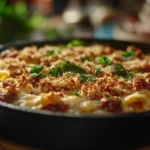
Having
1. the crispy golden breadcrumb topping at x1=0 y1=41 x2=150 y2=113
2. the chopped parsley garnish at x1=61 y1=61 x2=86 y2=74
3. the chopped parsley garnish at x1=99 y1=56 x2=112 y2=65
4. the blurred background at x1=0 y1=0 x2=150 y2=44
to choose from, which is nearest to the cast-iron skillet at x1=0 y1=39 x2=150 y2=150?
the crispy golden breadcrumb topping at x1=0 y1=41 x2=150 y2=113

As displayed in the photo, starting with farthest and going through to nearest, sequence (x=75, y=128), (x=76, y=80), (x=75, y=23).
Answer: (x=75, y=23)
(x=76, y=80)
(x=75, y=128)

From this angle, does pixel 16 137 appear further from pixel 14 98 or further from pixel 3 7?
pixel 3 7

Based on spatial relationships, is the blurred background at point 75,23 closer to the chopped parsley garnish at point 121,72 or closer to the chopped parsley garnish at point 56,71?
the chopped parsley garnish at point 121,72

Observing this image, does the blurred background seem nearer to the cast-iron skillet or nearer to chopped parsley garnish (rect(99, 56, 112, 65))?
chopped parsley garnish (rect(99, 56, 112, 65))

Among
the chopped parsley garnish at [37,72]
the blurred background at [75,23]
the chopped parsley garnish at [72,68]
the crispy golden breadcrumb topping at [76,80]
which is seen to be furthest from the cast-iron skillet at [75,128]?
the blurred background at [75,23]

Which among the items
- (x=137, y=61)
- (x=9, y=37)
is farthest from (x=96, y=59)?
(x=9, y=37)

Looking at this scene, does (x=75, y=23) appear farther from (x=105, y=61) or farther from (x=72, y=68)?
(x=72, y=68)

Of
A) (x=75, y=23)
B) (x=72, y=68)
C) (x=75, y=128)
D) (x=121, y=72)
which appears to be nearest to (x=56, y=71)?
(x=72, y=68)
